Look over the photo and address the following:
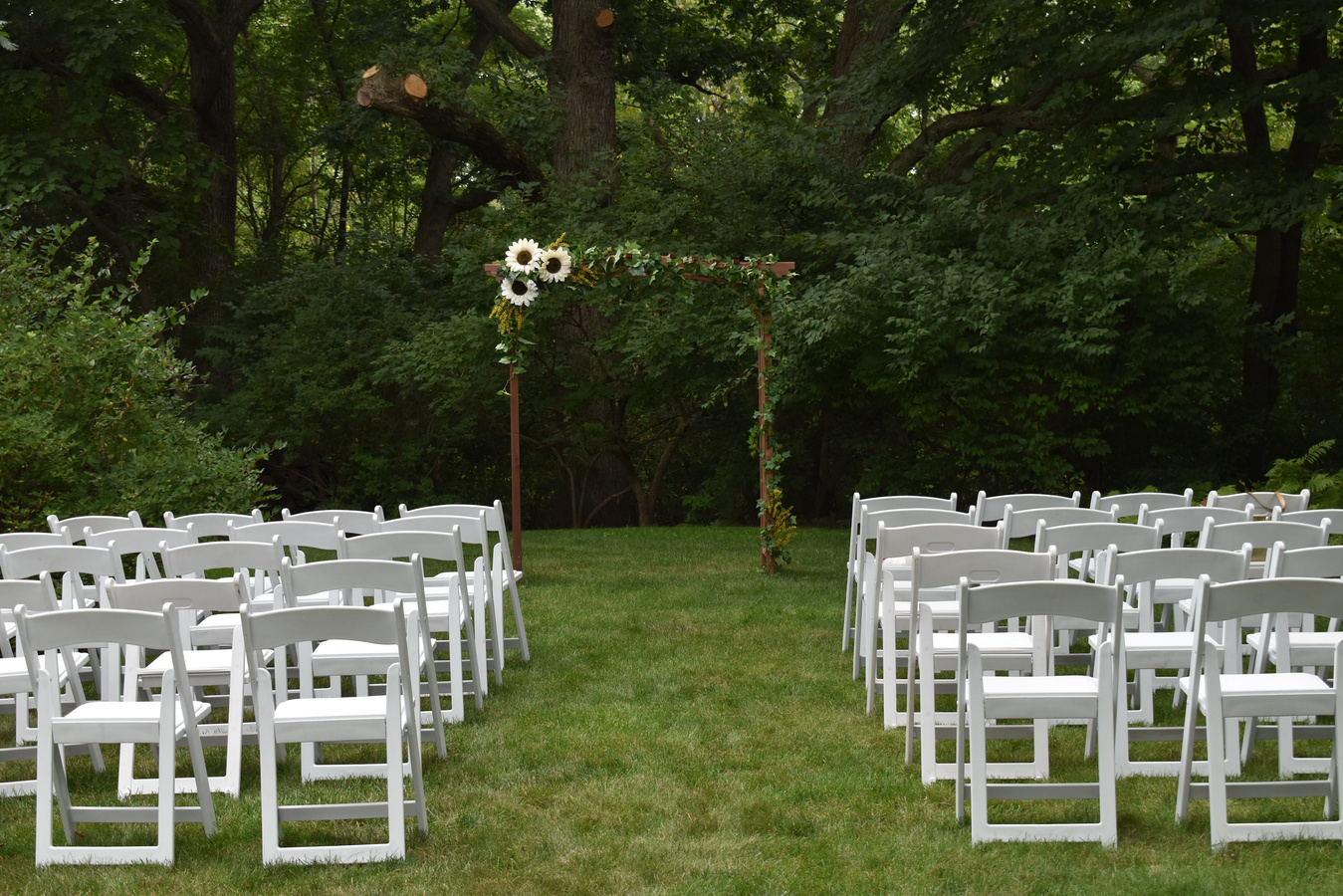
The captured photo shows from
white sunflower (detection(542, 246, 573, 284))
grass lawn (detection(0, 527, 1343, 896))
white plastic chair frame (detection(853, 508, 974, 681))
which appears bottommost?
grass lawn (detection(0, 527, 1343, 896))

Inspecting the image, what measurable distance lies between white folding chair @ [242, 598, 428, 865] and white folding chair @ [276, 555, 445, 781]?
1.51ft

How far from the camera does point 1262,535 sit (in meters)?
5.59

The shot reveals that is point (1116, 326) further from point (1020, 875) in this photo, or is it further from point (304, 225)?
point (304, 225)

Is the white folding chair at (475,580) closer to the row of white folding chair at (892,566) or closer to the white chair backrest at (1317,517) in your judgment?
the row of white folding chair at (892,566)

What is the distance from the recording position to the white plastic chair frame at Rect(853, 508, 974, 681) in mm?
6082

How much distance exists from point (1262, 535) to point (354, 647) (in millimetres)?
4049

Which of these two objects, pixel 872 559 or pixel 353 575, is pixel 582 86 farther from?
pixel 353 575

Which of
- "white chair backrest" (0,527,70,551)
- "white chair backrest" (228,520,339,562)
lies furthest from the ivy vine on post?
"white chair backrest" (0,527,70,551)

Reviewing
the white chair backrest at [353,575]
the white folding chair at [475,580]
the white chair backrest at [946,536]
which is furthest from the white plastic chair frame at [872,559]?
the white chair backrest at [353,575]

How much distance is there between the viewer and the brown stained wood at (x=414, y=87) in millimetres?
14742

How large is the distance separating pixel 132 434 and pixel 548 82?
8302mm

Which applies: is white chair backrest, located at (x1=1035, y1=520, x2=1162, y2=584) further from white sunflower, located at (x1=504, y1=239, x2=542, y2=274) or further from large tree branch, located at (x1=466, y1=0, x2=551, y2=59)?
large tree branch, located at (x1=466, y1=0, x2=551, y2=59)

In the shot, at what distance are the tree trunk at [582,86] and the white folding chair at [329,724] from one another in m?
12.5

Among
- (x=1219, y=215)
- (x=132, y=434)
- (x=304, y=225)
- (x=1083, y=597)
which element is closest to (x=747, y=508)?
(x=1219, y=215)
